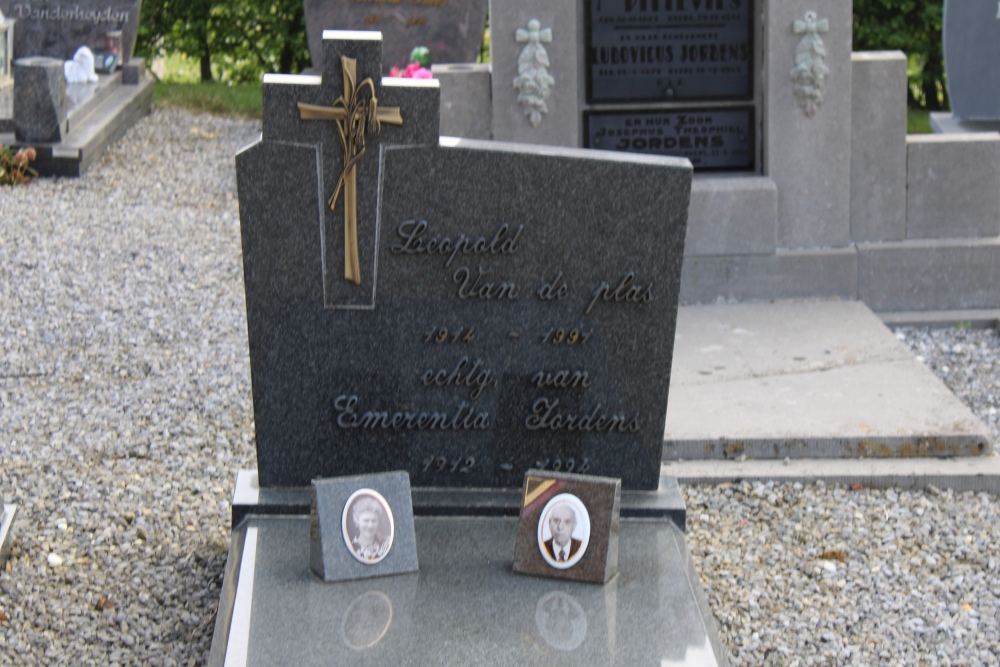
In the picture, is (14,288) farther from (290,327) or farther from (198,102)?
(198,102)

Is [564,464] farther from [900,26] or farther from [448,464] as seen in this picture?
[900,26]

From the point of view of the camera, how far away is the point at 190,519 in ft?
14.5

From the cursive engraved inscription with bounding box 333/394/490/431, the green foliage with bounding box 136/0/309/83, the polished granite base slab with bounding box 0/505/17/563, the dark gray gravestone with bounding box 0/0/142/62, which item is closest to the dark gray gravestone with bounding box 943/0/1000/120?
the cursive engraved inscription with bounding box 333/394/490/431

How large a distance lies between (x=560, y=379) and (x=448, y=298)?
1.35 feet

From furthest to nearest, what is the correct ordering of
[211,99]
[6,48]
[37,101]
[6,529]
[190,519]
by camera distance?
[211,99] < [6,48] < [37,101] < [190,519] < [6,529]

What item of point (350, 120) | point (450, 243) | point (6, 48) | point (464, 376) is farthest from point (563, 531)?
point (6, 48)

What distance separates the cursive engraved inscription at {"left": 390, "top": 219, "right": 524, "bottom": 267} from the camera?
3738mm

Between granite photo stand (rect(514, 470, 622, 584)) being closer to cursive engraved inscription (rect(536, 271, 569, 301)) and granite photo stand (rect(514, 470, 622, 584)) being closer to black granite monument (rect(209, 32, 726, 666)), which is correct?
black granite monument (rect(209, 32, 726, 666))

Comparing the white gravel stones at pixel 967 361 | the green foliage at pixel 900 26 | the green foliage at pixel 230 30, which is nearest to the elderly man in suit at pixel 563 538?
the white gravel stones at pixel 967 361

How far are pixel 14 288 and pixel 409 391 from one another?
3948mm

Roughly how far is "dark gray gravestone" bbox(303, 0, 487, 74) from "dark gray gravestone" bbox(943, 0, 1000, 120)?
469 centimetres

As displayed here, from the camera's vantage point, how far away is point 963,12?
805 cm

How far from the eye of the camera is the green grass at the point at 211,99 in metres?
13.2

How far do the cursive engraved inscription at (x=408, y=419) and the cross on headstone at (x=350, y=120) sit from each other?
1.42ft
